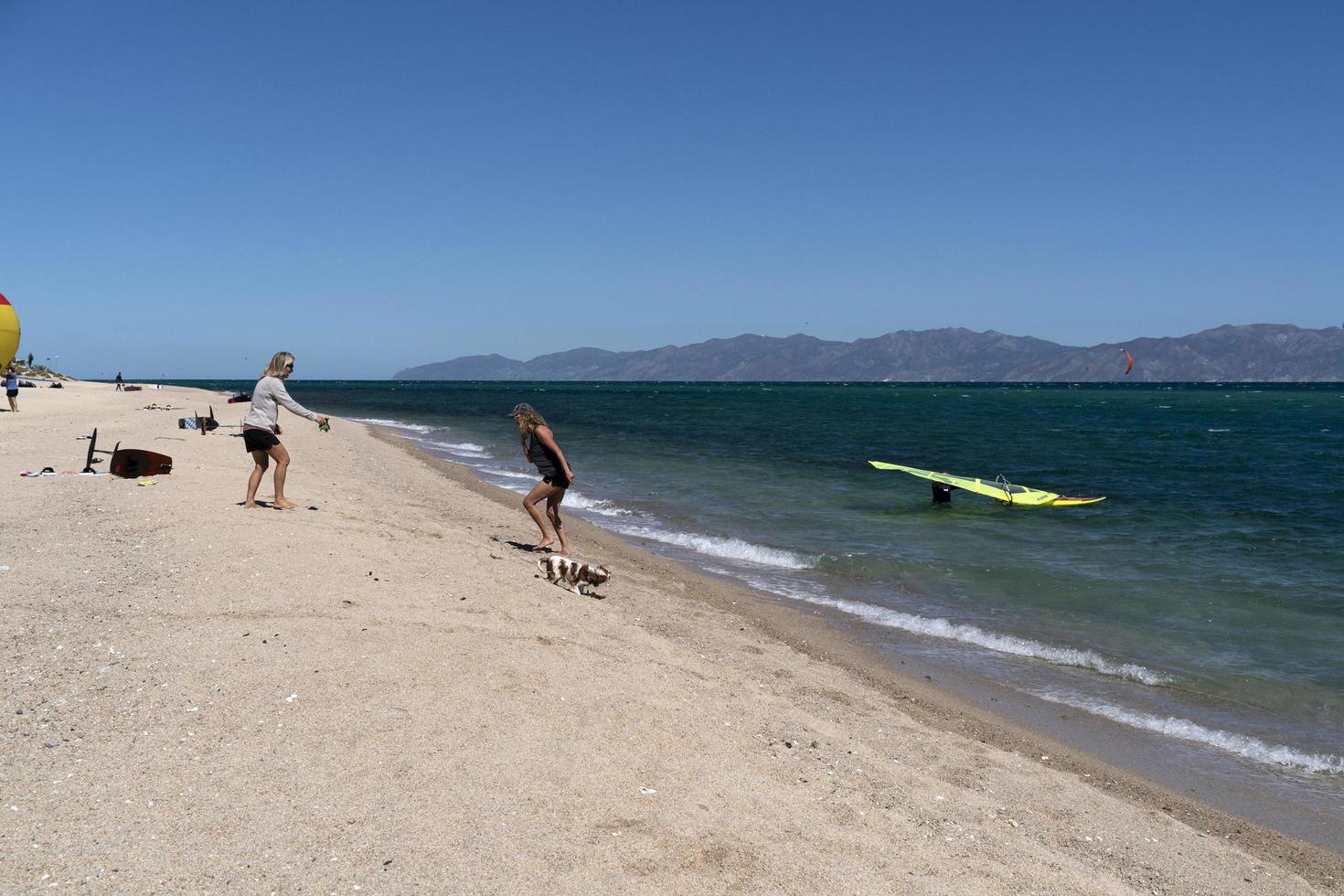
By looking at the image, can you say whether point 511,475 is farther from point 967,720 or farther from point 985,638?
point 967,720

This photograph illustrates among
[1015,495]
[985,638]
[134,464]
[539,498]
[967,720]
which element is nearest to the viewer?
[967,720]

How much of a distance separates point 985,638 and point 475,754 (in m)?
6.66

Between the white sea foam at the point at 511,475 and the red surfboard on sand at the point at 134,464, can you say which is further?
the white sea foam at the point at 511,475

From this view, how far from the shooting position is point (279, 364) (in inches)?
373

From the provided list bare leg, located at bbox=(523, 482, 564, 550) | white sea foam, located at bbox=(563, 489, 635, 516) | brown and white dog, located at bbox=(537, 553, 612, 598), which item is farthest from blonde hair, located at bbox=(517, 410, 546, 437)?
white sea foam, located at bbox=(563, 489, 635, 516)

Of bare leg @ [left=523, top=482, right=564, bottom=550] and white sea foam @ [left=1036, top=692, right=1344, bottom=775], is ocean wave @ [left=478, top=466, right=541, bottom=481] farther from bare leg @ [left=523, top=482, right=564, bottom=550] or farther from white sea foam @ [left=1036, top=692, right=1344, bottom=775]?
white sea foam @ [left=1036, top=692, right=1344, bottom=775]

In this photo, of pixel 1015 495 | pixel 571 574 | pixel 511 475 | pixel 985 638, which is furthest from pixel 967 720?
pixel 511 475

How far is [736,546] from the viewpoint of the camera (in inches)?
529

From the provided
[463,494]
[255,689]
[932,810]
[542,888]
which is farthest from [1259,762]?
[463,494]

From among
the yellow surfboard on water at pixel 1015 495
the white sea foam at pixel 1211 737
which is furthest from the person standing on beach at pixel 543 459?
the yellow surfboard on water at pixel 1015 495

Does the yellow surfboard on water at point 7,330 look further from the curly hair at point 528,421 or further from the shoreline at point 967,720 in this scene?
the shoreline at point 967,720

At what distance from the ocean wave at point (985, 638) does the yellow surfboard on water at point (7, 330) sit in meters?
12.0

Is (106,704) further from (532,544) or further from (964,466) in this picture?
(964,466)

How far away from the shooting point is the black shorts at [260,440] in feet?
31.0
